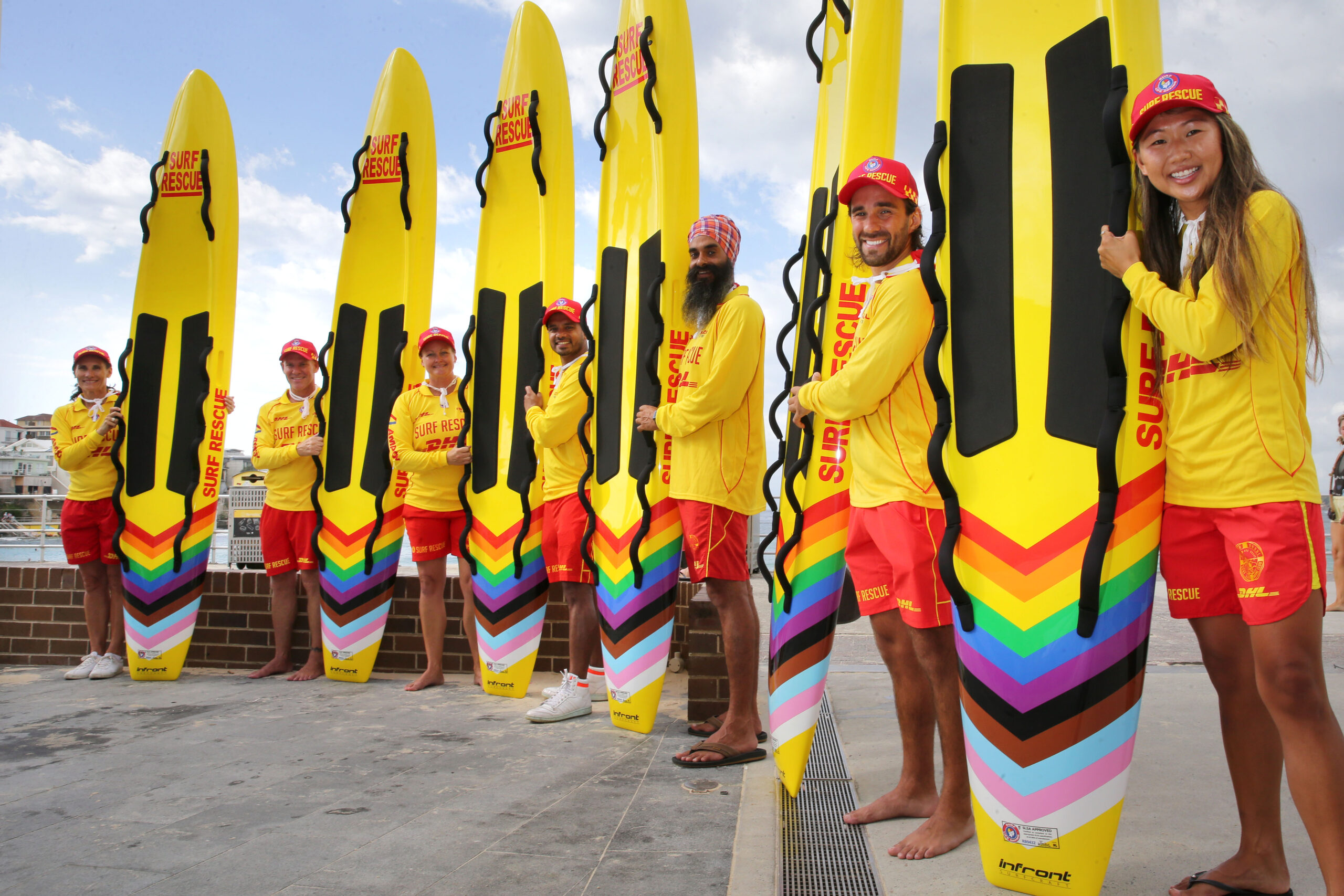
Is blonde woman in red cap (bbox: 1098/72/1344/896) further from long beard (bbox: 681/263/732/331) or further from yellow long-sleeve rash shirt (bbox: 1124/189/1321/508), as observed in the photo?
long beard (bbox: 681/263/732/331)

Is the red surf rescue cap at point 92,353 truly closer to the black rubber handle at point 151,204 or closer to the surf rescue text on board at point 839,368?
the black rubber handle at point 151,204

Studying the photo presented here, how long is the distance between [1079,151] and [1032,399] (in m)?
0.58

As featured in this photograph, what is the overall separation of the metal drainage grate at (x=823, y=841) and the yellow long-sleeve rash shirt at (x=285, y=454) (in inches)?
116

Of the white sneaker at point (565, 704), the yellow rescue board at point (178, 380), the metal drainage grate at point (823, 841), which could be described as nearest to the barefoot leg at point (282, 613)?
the yellow rescue board at point (178, 380)

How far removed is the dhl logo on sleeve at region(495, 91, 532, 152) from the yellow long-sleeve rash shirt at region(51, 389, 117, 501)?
2.48 meters

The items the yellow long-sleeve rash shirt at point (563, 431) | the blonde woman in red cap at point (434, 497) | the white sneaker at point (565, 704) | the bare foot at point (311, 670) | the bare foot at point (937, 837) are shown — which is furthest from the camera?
the bare foot at point (311, 670)

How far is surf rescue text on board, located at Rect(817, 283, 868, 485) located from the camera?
2.64 m

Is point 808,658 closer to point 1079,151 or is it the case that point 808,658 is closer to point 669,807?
point 669,807

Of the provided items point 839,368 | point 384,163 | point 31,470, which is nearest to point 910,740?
point 839,368

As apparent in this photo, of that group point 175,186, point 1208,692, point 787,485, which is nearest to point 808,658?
point 787,485

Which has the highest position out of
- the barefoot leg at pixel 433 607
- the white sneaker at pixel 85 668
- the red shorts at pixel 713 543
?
the red shorts at pixel 713 543

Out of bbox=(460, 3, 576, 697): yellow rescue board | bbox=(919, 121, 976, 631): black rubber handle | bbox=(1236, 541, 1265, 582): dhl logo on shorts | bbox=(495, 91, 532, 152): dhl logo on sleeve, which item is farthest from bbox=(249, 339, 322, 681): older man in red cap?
bbox=(1236, 541, 1265, 582): dhl logo on shorts

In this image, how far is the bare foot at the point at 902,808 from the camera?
7.03 feet

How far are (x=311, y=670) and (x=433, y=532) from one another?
96 cm
